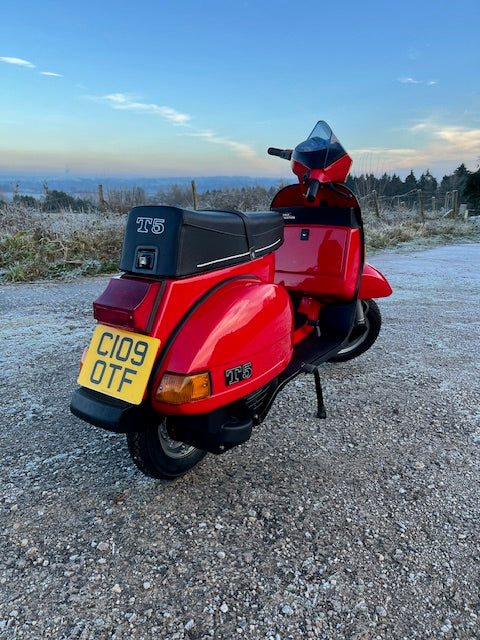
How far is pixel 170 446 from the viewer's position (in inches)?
76.9

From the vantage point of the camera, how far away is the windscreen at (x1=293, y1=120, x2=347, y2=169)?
2660 mm

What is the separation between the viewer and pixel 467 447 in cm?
233

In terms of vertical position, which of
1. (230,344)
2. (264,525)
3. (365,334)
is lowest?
(264,525)

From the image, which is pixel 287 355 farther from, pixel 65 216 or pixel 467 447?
pixel 65 216

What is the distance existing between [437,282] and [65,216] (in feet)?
21.6

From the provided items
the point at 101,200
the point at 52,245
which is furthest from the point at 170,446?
the point at 101,200

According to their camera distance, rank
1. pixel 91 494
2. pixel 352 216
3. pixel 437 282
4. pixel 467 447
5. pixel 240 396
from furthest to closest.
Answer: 1. pixel 437 282
2. pixel 352 216
3. pixel 467 447
4. pixel 91 494
5. pixel 240 396

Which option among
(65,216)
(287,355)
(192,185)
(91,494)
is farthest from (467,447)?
(192,185)

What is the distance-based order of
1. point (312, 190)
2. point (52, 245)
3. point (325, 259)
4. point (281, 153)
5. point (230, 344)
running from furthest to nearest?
1. point (52, 245)
2. point (281, 153)
3. point (325, 259)
4. point (312, 190)
5. point (230, 344)

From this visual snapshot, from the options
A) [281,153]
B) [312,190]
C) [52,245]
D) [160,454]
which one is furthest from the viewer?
[52,245]

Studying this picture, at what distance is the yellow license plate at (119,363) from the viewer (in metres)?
1.62

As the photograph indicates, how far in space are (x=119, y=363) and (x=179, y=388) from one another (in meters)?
0.25

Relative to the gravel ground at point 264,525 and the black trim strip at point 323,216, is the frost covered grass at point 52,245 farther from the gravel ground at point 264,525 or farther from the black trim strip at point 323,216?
the black trim strip at point 323,216

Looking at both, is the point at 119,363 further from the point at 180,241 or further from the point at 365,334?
the point at 365,334
